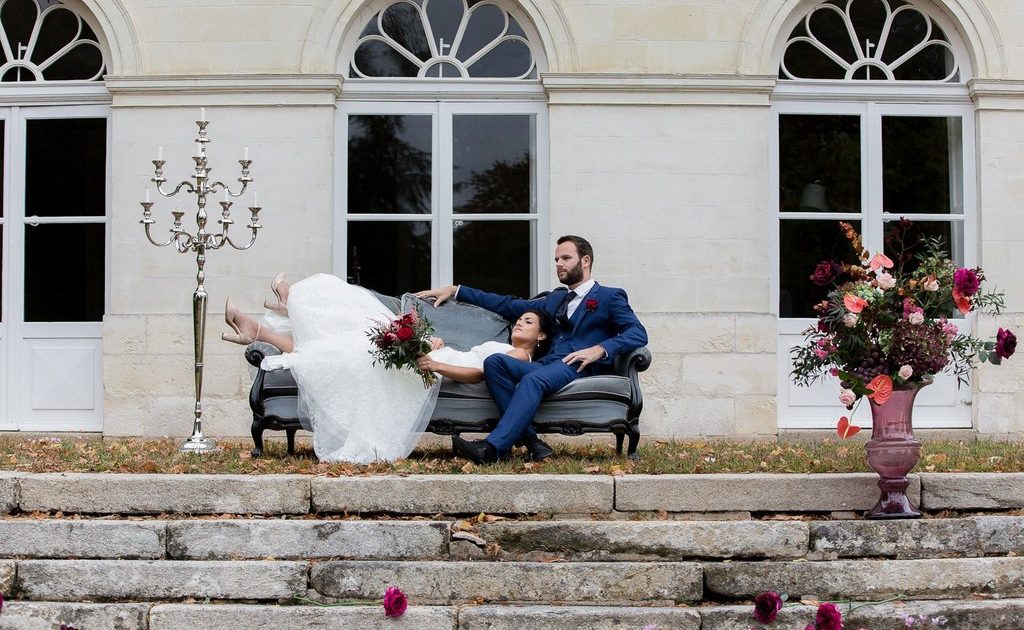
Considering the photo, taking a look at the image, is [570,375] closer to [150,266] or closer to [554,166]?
[554,166]

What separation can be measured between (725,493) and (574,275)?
7.13 ft

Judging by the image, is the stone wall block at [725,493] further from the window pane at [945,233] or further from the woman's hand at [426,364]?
the window pane at [945,233]

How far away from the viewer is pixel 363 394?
6.81 meters

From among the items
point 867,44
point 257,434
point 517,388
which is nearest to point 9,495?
point 257,434

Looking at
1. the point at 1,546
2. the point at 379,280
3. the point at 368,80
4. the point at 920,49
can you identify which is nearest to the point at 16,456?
the point at 1,546

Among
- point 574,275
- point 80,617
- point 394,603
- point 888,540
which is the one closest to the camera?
point 394,603

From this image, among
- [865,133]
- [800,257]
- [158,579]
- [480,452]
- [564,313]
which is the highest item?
[865,133]

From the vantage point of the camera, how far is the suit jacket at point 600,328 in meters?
7.00

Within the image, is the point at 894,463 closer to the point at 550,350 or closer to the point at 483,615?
the point at 483,615

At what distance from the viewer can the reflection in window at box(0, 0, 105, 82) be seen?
9.66 metres

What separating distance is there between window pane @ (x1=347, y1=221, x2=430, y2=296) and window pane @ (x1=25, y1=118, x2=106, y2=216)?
6.81 feet

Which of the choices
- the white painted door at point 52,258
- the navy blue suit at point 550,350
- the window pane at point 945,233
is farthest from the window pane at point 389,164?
the window pane at point 945,233

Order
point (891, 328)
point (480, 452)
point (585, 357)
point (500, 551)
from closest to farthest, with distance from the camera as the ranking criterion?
1. point (500, 551)
2. point (891, 328)
3. point (480, 452)
4. point (585, 357)

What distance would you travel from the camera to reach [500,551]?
207 inches
